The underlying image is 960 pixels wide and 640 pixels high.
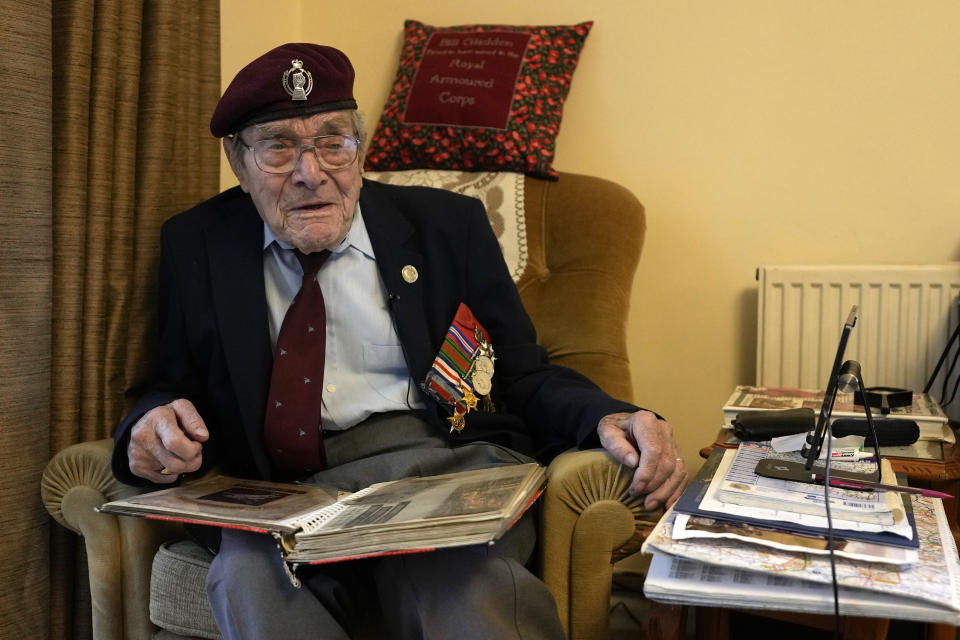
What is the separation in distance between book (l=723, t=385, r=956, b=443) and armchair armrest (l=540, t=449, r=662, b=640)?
1.45ft

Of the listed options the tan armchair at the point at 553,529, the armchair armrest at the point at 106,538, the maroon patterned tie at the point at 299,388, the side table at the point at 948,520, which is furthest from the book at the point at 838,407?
the armchair armrest at the point at 106,538

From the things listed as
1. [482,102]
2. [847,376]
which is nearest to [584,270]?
[482,102]

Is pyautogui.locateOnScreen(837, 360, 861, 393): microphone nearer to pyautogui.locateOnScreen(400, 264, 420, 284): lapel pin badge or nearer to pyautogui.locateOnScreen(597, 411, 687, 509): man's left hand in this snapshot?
pyautogui.locateOnScreen(597, 411, 687, 509): man's left hand

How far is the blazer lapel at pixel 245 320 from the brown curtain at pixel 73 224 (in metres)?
0.23

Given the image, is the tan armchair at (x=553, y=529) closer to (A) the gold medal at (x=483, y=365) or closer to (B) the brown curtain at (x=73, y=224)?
(B) the brown curtain at (x=73, y=224)

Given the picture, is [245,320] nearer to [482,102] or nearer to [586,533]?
[586,533]

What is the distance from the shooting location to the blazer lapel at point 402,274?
54.4 inches

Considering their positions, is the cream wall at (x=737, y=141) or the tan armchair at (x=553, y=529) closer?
the tan armchair at (x=553, y=529)

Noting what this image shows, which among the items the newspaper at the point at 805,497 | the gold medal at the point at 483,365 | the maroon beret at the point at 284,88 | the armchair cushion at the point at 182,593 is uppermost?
the maroon beret at the point at 284,88

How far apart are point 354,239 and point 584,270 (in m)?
0.57

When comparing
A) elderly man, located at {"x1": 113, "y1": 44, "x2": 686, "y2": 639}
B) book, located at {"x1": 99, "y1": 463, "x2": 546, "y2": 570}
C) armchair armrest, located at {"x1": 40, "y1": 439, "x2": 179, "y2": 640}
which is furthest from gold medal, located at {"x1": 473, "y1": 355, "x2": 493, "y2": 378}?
armchair armrest, located at {"x1": 40, "y1": 439, "x2": 179, "y2": 640}

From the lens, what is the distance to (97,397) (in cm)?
150

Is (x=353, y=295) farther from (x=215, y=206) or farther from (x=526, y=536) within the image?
(x=526, y=536)

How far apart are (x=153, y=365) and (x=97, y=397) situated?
113 millimetres
